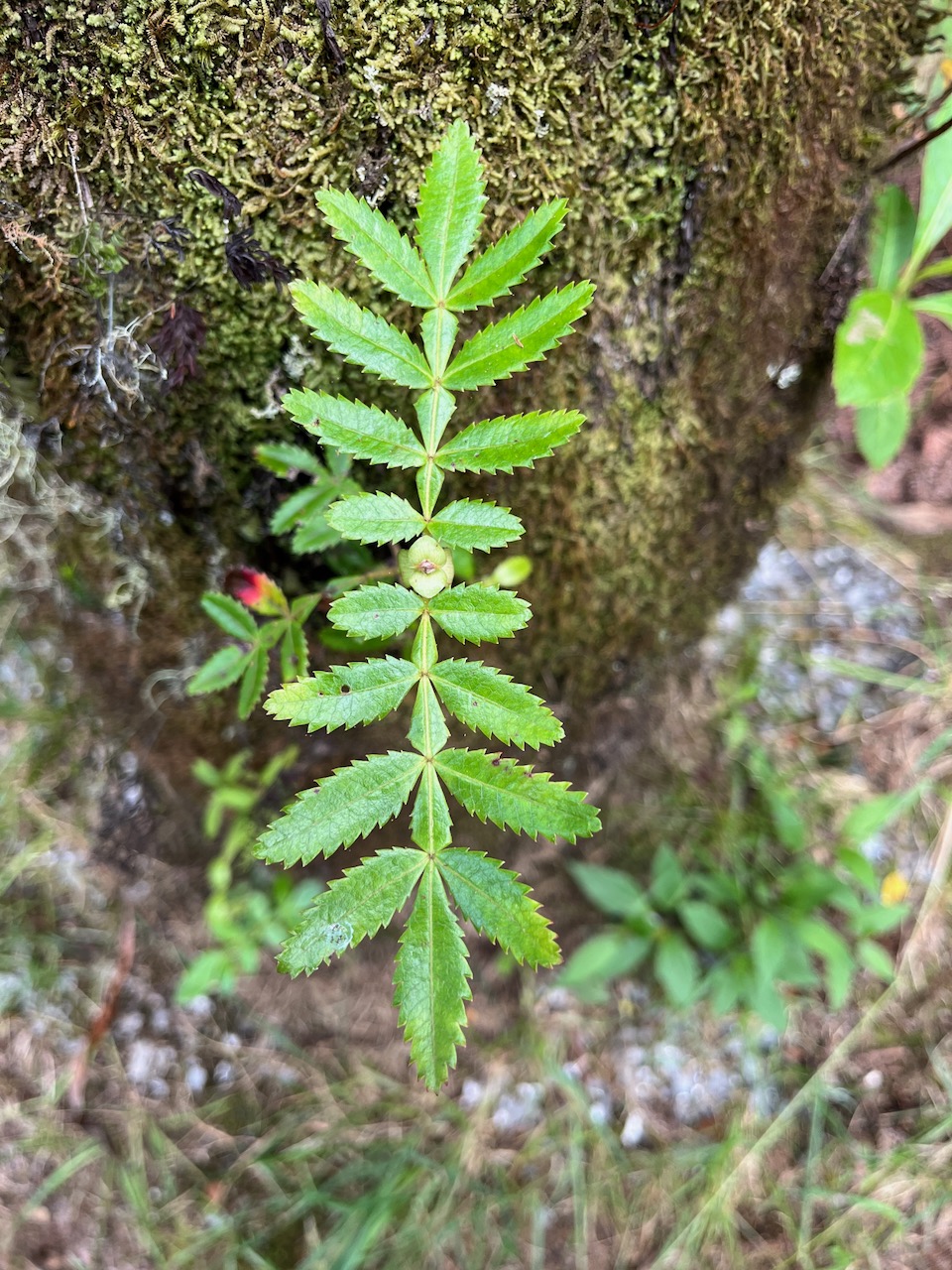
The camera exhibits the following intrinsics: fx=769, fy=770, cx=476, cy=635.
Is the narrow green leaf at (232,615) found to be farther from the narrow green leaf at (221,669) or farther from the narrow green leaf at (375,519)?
the narrow green leaf at (375,519)

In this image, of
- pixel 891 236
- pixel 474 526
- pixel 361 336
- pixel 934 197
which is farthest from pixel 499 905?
pixel 934 197

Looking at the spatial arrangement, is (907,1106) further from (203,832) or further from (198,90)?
(198,90)

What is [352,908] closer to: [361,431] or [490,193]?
[361,431]

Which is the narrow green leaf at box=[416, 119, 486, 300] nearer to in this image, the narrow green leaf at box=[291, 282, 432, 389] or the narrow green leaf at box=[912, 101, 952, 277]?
the narrow green leaf at box=[291, 282, 432, 389]

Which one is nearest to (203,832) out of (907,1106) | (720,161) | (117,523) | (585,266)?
(117,523)

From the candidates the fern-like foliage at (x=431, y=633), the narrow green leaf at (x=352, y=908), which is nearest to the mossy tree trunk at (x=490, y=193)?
the fern-like foliage at (x=431, y=633)

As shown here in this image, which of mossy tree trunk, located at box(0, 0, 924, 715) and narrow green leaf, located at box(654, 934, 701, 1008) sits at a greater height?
mossy tree trunk, located at box(0, 0, 924, 715)

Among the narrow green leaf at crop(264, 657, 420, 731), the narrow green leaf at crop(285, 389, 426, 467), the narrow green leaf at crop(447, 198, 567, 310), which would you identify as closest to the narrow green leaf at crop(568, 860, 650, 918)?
the narrow green leaf at crop(264, 657, 420, 731)

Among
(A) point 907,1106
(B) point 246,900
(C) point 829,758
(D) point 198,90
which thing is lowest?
(A) point 907,1106
